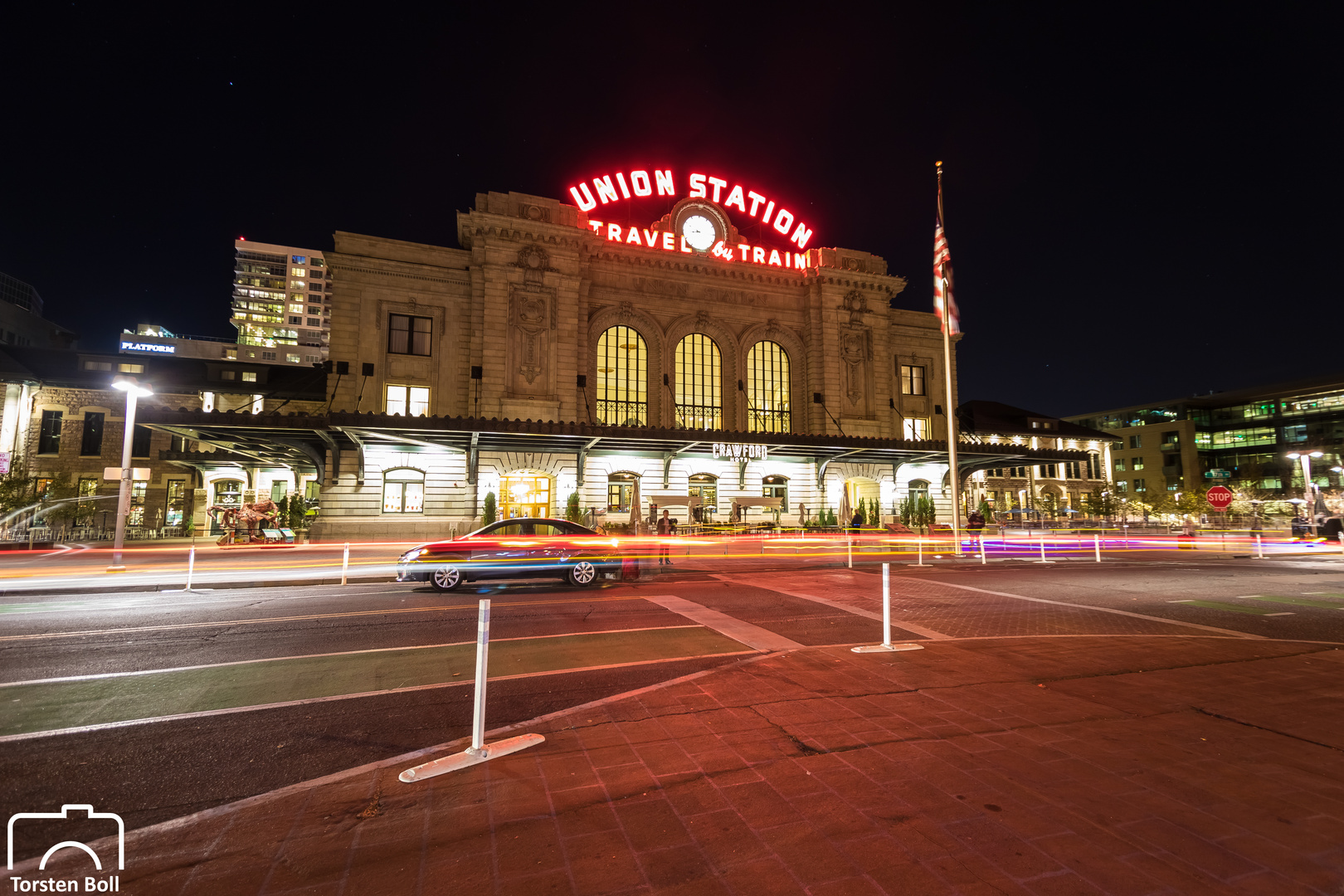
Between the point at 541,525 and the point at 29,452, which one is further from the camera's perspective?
the point at 29,452

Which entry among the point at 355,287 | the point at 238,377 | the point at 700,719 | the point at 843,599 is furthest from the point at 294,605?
the point at 238,377

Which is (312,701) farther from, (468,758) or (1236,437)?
(1236,437)

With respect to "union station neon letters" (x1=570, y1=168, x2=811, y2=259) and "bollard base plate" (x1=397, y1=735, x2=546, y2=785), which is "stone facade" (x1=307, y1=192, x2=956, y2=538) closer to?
"union station neon letters" (x1=570, y1=168, x2=811, y2=259)

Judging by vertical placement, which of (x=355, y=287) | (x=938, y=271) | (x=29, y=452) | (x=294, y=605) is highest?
(x=355, y=287)

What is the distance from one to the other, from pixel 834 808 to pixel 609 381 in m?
31.1

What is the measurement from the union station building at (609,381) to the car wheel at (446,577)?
38.0ft

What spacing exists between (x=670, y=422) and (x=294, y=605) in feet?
78.5

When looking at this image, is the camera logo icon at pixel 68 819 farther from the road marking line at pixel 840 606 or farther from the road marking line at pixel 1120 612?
the road marking line at pixel 1120 612

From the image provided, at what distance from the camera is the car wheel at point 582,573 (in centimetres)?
1506

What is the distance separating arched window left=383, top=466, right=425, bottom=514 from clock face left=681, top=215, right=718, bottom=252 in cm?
2018

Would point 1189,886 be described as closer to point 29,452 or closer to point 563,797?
point 563,797

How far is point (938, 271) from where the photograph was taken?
2144 centimetres

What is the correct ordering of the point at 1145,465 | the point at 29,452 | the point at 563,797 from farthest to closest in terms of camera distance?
the point at 1145,465, the point at 29,452, the point at 563,797

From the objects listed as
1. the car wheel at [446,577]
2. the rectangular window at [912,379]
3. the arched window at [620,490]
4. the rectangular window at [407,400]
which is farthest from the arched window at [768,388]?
the car wheel at [446,577]
